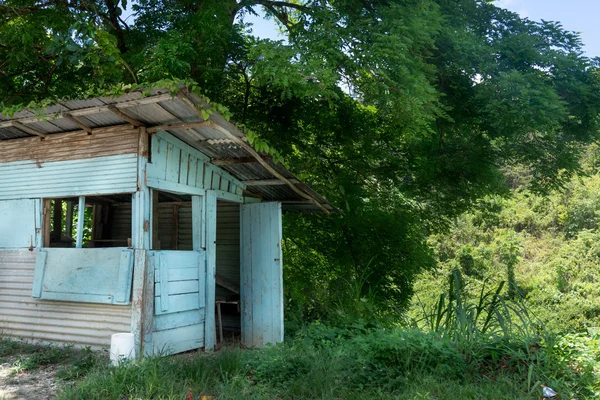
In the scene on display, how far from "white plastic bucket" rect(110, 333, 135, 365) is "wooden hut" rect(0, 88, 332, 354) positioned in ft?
1.26

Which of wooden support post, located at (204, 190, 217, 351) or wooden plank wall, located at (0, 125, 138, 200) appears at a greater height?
wooden plank wall, located at (0, 125, 138, 200)

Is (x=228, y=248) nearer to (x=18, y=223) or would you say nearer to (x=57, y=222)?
(x=57, y=222)

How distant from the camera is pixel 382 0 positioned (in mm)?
10242

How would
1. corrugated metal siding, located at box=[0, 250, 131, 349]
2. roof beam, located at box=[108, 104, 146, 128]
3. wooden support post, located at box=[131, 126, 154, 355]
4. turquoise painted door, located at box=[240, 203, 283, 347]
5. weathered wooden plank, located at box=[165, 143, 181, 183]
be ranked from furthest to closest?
1. turquoise painted door, located at box=[240, 203, 283, 347]
2. weathered wooden plank, located at box=[165, 143, 181, 183]
3. corrugated metal siding, located at box=[0, 250, 131, 349]
4. wooden support post, located at box=[131, 126, 154, 355]
5. roof beam, located at box=[108, 104, 146, 128]

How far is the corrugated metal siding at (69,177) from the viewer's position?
671 centimetres

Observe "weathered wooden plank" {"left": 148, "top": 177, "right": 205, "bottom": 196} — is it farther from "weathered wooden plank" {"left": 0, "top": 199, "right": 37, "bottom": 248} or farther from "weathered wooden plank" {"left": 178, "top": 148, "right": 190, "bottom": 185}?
"weathered wooden plank" {"left": 0, "top": 199, "right": 37, "bottom": 248}

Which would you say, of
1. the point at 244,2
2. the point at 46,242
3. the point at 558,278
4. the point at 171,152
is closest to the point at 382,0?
the point at 244,2

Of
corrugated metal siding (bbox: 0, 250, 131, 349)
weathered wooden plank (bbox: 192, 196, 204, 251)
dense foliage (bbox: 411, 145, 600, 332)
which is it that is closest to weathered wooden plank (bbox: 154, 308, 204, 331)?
corrugated metal siding (bbox: 0, 250, 131, 349)

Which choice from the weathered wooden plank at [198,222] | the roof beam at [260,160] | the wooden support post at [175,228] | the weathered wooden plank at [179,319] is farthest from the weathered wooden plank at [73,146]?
the wooden support post at [175,228]

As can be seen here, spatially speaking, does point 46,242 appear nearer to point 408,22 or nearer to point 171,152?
point 171,152

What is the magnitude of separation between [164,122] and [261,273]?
10.3 feet

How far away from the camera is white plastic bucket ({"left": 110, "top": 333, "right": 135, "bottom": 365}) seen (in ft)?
19.1

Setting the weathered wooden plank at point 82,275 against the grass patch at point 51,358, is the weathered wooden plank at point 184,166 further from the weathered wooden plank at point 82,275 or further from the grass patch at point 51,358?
the grass patch at point 51,358

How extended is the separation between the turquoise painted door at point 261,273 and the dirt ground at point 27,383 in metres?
3.27
